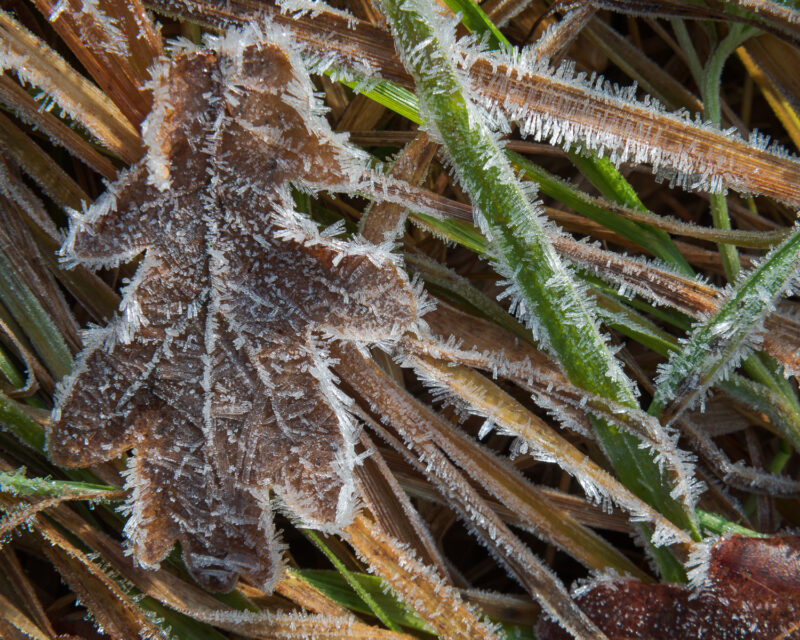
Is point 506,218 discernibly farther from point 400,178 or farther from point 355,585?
point 355,585

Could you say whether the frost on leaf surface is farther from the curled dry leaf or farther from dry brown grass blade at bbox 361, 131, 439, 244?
the curled dry leaf

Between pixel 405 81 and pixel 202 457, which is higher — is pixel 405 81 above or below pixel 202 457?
above

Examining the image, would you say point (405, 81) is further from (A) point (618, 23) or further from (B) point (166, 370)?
(A) point (618, 23)

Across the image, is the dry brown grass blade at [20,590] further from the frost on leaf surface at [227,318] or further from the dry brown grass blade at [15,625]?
the frost on leaf surface at [227,318]

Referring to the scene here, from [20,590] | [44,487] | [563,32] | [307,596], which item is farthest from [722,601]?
[20,590]

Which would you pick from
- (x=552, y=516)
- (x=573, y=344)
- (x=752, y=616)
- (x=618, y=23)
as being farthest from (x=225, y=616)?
(x=618, y=23)

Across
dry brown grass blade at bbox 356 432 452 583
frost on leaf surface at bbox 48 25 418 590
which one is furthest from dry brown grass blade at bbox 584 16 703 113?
dry brown grass blade at bbox 356 432 452 583

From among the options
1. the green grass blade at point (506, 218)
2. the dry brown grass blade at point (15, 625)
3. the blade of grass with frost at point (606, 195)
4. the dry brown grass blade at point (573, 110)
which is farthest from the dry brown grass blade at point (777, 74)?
the dry brown grass blade at point (15, 625)
